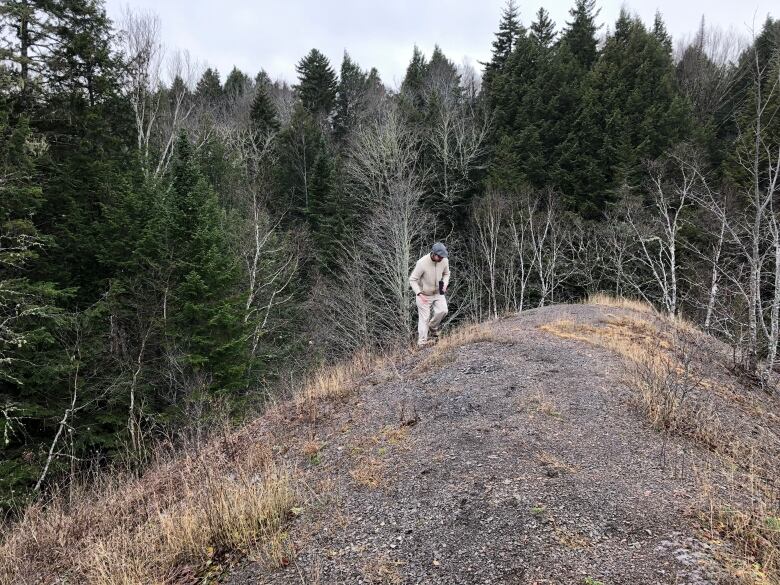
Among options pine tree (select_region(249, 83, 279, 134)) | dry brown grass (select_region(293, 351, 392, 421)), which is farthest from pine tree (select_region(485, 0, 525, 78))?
dry brown grass (select_region(293, 351, 392, 421))

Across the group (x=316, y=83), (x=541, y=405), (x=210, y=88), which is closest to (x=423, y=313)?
(x=541, y=405)

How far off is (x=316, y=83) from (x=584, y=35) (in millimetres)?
23562

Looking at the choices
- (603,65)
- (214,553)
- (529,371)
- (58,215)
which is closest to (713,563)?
(214,553)

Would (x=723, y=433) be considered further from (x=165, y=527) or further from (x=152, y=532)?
(x=152, y=532)

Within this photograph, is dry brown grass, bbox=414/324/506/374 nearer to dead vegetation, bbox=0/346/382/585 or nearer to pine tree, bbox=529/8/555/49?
dead vegetation, bbox=0/346/382/585

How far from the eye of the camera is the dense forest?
38.0ft

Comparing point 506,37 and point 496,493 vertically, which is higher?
point 506,37

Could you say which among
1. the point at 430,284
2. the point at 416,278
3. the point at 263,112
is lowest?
the point at 430,284

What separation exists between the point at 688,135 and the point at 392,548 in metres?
33.4

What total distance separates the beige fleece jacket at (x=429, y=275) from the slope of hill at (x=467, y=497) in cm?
228

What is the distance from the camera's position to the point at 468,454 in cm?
433

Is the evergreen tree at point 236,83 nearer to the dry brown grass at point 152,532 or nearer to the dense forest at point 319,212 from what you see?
the dense forest at point 319,212

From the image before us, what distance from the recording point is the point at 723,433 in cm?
494

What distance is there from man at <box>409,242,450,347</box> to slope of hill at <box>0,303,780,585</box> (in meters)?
2.26
